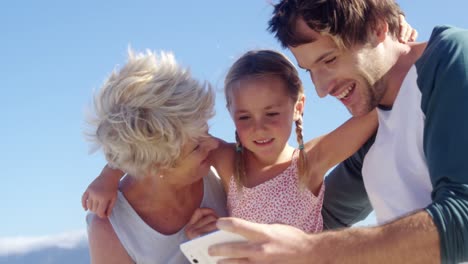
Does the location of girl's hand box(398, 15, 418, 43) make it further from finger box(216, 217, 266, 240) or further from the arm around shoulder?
the arm around shoulder

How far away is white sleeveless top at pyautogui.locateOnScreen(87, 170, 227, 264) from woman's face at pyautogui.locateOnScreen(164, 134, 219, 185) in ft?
1.23

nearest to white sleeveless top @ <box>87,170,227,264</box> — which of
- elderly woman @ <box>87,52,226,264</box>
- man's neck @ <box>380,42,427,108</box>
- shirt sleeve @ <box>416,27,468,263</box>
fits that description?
elderly woman @ <box>87,52,226,264</box>

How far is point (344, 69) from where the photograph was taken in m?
3.92

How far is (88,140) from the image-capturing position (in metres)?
4.20

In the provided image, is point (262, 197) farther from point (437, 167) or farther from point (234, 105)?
point (437, 167)

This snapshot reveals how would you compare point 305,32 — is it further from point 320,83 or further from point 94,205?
point 94,205

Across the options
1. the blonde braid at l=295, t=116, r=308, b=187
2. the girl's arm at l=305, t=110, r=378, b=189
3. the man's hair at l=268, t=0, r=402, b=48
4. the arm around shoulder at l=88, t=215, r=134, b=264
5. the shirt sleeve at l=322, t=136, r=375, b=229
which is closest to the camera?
the man's hair at l=268, t=0, r=402, b=48

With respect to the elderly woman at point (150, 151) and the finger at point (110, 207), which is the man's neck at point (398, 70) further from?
the finger at point (110, 207)

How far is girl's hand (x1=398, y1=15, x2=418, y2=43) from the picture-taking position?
164 inches

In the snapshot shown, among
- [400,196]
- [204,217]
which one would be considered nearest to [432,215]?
[400,196]

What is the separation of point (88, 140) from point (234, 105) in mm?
1140

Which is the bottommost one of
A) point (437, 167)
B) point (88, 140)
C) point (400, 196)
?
point (400, 196)

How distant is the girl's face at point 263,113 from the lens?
4438 mm

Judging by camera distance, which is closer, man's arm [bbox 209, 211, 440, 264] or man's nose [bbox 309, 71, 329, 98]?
man's arm [bbox 209, 211, 440, 264]
